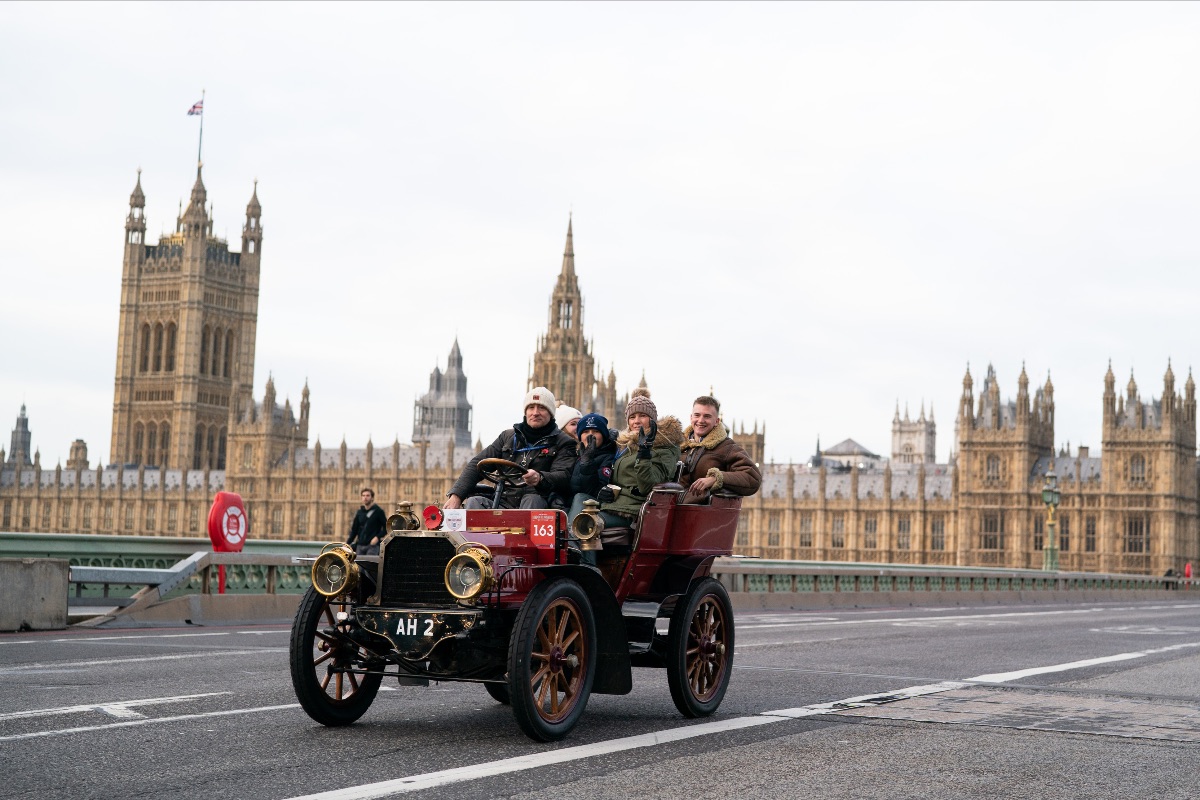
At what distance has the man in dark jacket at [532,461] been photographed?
878cm

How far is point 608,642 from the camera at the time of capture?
27.5ft

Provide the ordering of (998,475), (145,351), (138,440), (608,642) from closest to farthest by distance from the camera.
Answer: (608,642) → (998,475) → (138,440) → (145,351)

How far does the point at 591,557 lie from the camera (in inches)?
334

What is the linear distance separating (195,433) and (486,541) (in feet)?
414

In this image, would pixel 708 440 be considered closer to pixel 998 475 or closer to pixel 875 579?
pixel 875 579

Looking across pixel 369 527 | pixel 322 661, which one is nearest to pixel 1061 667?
pixel 322 661

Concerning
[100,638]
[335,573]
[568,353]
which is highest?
[568,353]

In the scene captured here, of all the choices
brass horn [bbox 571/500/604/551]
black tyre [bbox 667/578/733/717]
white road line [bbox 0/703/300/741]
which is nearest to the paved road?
white road line [bbox 0/703/300/741]

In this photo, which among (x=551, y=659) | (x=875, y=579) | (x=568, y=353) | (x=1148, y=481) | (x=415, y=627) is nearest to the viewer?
(x=415, y=627)

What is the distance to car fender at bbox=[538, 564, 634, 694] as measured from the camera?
8.33 meters

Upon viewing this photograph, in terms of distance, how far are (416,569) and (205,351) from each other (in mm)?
128283

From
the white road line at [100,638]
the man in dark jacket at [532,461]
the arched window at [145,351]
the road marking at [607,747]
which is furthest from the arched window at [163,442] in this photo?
the man in dark jacket at [532,461]

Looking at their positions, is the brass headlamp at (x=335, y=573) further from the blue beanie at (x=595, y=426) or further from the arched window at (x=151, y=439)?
the arched window at (x=151, y=439)

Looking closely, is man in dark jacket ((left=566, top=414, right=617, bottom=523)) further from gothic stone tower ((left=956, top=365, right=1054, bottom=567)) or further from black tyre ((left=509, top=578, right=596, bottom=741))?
gothic stone tower ((left=956, top=365, right=1054, bottom=567))
